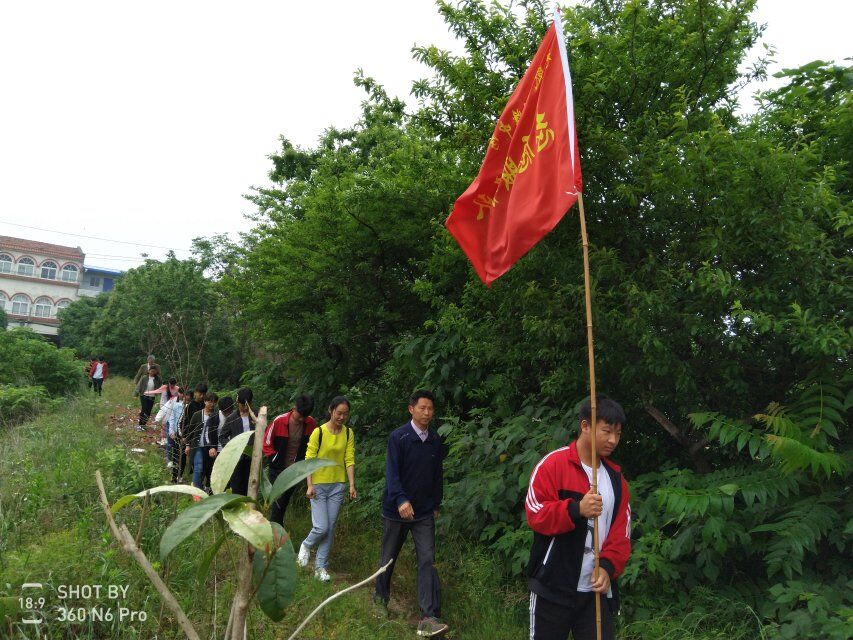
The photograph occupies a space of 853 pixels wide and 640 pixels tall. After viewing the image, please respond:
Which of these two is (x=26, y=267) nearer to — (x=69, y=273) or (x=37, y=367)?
(x=69, y=273)

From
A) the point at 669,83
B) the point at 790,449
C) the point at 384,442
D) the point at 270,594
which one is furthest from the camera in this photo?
the point at 384,442

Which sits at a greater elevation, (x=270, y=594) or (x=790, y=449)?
(x=790, y=449)

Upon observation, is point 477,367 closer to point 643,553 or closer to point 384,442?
point 384,442

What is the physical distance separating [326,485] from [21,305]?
81001 mm

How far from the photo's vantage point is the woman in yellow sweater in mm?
6172

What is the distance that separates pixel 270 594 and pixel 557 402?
16.0 ft

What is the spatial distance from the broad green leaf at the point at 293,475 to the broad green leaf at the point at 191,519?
0.27 feet

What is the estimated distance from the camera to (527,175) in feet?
14.0

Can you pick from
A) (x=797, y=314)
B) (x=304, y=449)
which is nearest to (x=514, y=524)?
(x=304, y=449)

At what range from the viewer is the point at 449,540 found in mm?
6801

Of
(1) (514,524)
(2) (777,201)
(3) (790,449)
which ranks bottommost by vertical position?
(1) (514,524)

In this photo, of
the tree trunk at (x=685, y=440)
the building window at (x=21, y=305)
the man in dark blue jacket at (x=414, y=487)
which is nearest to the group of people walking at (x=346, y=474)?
the man in dark blue jacket at (x=414, y=487)

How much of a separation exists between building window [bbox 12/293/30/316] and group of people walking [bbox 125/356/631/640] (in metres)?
74.8

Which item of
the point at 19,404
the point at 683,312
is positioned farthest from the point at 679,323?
the point at 19,404
